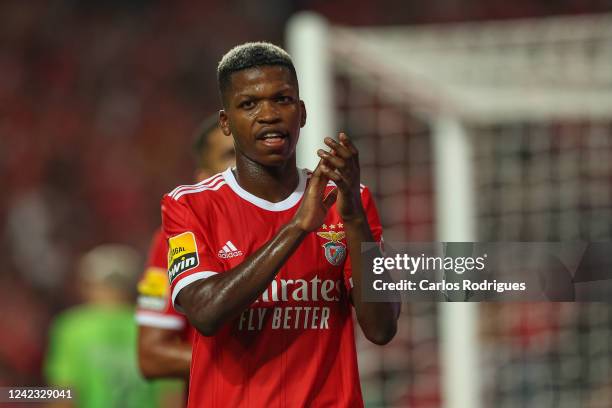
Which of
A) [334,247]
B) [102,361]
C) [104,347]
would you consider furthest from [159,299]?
[104,347]

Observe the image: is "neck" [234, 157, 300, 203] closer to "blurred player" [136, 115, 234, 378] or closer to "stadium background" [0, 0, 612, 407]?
"blurred player" [136, 115, 234, 378]

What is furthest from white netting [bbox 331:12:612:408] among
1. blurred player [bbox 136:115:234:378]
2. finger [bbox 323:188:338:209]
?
finger [bbox 323:188:338:209]

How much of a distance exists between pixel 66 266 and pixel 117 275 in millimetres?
5102

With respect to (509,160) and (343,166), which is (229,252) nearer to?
(343,166)

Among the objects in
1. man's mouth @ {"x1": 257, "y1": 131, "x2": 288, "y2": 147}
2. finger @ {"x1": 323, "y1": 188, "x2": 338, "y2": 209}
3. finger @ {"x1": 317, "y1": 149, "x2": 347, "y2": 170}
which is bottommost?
finger @ {"x1": 323, "y1": 188, "x2": 338, "y2": 209}

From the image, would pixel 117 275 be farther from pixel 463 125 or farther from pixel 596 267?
pixel 596 267

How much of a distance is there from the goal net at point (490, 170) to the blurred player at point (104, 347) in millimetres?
1426

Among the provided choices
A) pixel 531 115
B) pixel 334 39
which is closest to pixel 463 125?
pixel 531 115

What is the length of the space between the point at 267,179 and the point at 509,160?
4673mm

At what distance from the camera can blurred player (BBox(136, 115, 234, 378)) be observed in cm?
325

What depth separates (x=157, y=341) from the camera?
130 inches

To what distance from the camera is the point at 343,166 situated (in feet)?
6.42

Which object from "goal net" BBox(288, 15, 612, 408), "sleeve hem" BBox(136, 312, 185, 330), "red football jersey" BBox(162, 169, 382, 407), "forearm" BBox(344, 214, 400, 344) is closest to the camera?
"forearm" BBox(344, 214, 400, 344)

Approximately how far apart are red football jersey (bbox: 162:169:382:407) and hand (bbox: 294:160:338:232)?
0.67 feet
